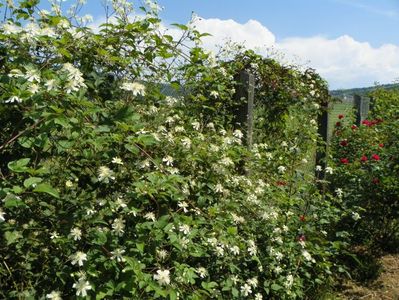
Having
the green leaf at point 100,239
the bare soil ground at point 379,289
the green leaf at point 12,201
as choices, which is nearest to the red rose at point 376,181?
the bare soil ground at point 379,289

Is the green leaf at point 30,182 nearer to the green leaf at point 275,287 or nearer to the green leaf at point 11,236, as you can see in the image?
the green leaf at point 11,236

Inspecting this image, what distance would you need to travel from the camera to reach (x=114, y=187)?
220cm

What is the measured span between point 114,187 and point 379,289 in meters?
2.51

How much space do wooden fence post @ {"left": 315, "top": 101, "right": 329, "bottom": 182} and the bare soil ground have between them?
2.90ft

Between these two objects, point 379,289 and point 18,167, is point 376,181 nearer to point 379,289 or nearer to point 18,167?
point 379,289

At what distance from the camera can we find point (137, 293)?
206cm

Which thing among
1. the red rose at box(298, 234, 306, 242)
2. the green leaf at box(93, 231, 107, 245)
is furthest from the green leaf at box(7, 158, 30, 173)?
the red rose at box(298, 234, 306, 242)

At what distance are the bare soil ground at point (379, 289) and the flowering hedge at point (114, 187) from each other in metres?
0.88

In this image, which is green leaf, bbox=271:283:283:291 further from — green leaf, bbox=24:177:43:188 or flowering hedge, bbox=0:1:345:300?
green leaf, bbox=24:177:43:188

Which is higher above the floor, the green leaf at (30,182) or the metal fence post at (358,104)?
the metal fence post at (358,104)

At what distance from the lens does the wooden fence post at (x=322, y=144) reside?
4328 mm

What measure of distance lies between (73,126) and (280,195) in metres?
1.65

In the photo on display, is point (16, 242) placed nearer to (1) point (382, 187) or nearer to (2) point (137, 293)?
(2) point (137, 293)

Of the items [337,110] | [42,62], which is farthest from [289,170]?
[337,110]
